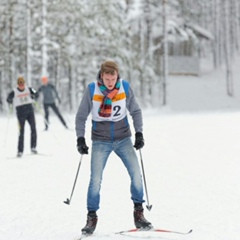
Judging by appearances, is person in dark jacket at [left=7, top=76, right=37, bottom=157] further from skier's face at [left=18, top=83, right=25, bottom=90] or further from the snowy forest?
the snowy forest

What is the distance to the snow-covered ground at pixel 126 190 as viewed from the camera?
213 inches

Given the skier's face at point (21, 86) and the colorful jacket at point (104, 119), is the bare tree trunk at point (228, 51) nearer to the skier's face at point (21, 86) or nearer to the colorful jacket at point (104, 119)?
the skier's face at point (21, 86)

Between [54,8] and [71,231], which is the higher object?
[54,8]

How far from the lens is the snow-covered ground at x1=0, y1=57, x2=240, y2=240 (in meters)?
5.40

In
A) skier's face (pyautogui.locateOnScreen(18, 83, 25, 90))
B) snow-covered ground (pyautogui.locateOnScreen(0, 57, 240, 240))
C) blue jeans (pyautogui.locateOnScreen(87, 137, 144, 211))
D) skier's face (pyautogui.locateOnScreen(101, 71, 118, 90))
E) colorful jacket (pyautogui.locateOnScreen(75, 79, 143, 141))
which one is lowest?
snow-covered ground (pyautogui.locateOnScreen(0, 57, 240, 240))

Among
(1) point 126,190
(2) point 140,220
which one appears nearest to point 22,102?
(1) point 126,190

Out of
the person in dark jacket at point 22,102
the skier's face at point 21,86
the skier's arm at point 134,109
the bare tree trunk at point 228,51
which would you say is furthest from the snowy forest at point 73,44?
the skier's arm at point 134,109

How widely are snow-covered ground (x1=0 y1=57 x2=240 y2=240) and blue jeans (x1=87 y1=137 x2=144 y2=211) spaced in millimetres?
382

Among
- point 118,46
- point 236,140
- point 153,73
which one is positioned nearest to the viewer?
point 236,140

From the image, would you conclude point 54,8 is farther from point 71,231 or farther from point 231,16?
point 231,16

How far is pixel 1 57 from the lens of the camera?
103 ft

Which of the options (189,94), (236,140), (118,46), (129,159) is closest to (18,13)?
(118,46)

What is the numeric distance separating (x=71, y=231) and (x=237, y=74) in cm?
5296

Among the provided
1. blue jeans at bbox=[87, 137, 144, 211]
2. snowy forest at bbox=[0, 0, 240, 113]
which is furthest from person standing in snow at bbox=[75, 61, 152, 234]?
snowy forest at bbox=[0, 0, 240, 113]
